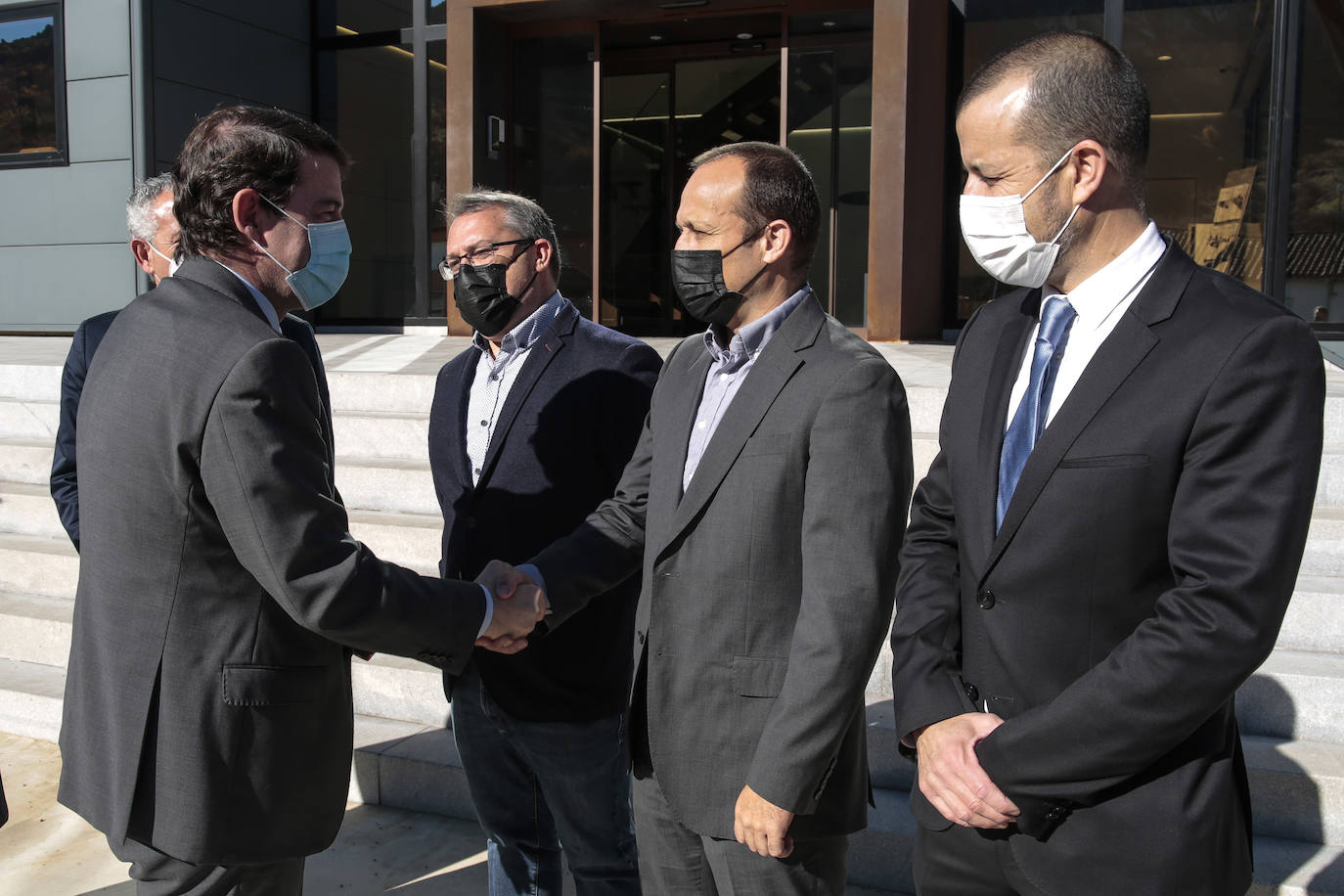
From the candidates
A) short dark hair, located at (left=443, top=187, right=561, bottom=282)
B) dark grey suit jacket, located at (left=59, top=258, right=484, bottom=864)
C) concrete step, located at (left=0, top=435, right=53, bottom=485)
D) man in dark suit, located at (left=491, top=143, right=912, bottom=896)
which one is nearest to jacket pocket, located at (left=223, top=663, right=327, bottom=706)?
dark grey suit jacket, located at (left=59, top=258, right=484, bottom=864)

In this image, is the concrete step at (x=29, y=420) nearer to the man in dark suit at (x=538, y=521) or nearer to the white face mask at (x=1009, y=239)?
the man in dark suit at (x=538, y=521)

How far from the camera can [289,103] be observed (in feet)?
36.8

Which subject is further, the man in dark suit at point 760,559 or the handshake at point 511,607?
the handshake at point 511,607

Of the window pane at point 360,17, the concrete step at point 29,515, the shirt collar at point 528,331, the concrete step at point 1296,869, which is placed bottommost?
the concrete step at point 1296,869

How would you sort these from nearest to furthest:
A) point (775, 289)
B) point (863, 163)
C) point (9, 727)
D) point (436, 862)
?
point (775, 289)
point (436, 862)
point (9, 727)
point (863, 163)

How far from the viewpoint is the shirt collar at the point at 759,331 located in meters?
2.28

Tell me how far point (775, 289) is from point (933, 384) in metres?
3.32

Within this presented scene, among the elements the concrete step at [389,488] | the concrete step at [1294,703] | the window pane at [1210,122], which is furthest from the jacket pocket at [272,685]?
the window pane at [1210,122]

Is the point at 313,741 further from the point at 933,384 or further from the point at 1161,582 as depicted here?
the point at 933,384

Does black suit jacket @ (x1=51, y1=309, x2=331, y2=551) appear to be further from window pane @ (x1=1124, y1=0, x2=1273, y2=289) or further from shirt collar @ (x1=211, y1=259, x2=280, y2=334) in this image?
window pane @ (x1=1124, y1=0, x2=1273, y2=289)

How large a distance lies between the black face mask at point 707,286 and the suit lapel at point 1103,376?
0.81 metres

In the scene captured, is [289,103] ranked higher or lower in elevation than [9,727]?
higher

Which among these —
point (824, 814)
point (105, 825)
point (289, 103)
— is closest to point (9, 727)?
point (105, 825)

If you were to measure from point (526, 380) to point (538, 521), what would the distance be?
40 centimetres
